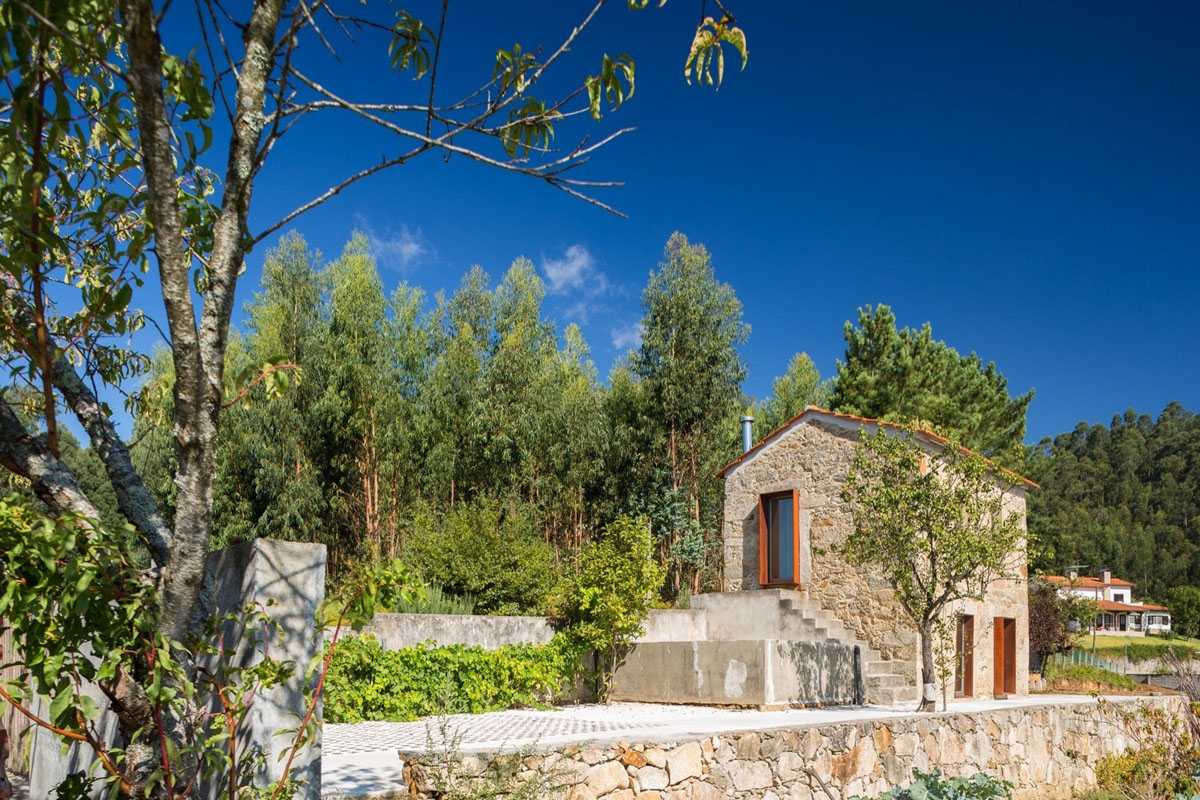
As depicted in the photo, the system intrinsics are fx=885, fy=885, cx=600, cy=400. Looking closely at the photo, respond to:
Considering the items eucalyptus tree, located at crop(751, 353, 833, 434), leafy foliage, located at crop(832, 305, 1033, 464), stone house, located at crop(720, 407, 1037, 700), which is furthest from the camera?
eucalyptus tree, located at crop(751, 353, 833, 434)

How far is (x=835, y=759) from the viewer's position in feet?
27.0

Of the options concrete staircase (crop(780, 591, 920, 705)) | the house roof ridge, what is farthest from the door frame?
concrete staircase (crop(780, 591, 920, 705))

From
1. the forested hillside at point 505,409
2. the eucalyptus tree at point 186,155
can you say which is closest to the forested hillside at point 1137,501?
the forested hillside at point 505,409

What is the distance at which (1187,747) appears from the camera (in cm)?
990

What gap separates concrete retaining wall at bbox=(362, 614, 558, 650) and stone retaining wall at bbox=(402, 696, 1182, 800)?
5.46 m

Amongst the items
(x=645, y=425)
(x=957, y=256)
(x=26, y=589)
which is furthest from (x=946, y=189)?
(x=26, y=589)

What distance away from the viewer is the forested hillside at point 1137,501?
220ft

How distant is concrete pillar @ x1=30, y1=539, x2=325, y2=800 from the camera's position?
155 inches

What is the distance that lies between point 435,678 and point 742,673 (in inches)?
163

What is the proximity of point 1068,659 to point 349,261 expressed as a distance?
946 inches

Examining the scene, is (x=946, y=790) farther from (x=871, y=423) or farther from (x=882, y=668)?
(x=871, y=423)

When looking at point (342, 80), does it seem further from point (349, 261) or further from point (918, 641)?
point (349, 261)

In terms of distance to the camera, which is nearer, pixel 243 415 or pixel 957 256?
pixel 243 415

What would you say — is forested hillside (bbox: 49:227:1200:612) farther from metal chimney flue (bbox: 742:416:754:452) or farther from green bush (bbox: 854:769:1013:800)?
green bush (bbox: 854:769:1013:800)
